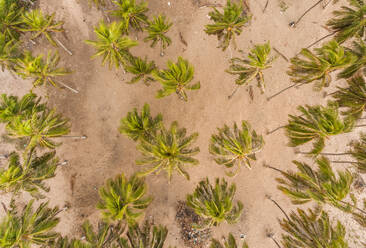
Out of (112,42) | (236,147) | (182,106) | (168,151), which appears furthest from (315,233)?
(112,42)

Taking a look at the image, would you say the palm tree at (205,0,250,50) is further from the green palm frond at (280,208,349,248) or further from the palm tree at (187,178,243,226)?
the green palm frond at (280,208,349,248)

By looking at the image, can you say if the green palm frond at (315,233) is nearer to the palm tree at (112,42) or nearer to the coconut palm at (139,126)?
the coconut palm at (139,126)

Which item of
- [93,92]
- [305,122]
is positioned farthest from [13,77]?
[305,122]

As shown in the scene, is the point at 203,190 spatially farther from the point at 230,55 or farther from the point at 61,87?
the point at 61,87

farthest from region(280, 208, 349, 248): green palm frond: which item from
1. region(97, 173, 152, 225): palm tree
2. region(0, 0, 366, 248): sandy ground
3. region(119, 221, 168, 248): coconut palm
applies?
region(97, 173, 152, 225): palm tree

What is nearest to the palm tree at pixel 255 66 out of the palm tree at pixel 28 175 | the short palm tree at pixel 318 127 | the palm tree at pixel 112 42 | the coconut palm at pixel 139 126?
the short palm tree at pixel 318 127

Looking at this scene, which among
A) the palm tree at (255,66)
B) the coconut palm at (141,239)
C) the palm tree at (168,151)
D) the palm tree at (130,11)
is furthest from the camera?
the coconut palm at (141,239)

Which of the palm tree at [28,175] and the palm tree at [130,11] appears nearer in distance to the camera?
the palm tree at [28,175]
